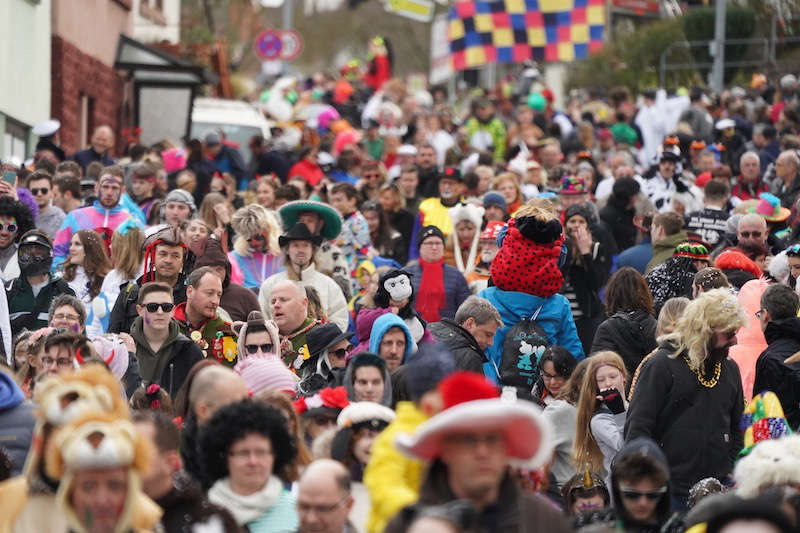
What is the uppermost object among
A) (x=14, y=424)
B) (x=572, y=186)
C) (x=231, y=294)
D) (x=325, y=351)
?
(x=572, y=186)

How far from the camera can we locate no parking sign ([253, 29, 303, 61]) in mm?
35906

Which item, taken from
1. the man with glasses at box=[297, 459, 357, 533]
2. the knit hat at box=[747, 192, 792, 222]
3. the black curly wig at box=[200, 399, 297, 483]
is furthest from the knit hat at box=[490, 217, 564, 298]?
the man with glasses at box=[297, 459, 357, 533]

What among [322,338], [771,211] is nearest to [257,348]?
[322,338]

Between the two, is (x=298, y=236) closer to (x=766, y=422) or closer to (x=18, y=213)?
(x=18, y=213)

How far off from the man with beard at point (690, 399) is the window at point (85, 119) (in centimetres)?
1675

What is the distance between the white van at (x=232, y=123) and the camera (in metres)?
26.4

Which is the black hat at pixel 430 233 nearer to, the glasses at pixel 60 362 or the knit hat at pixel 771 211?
the knit hat at pixel 771 211

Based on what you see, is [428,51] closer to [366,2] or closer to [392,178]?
[366,2]

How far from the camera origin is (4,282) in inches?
537

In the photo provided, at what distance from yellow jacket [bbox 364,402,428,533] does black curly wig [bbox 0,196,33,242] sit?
26.7 feet

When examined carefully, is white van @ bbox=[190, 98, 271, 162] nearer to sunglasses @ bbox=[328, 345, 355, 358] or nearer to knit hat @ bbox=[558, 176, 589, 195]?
knit hat @ bbox=[558, 176, 589, 195]

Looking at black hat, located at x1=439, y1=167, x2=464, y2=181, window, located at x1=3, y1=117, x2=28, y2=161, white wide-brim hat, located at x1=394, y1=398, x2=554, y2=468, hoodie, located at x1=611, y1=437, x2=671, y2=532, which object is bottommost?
hoodie, located at x1=611, y1=437, x2=671, y2=532

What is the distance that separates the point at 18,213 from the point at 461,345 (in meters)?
4.23

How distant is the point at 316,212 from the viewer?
574 inches
